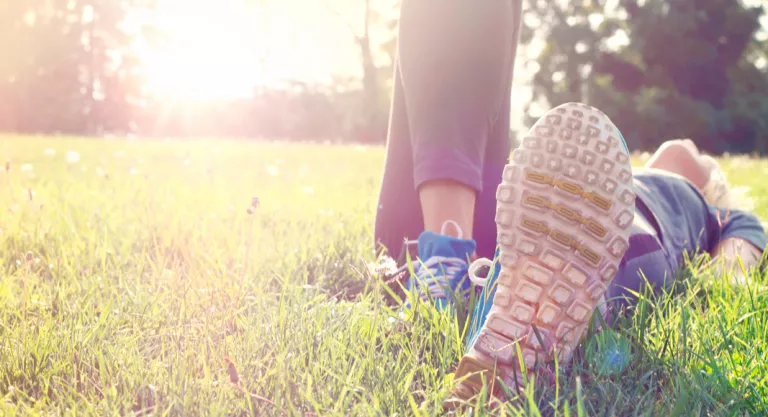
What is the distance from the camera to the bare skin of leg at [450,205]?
5.09ft

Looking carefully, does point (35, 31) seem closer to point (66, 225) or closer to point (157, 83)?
point (157, 83)

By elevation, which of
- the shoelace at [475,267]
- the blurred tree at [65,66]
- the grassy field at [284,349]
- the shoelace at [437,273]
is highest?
the blurred tree at [65,66]

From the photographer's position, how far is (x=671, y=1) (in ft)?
75.5

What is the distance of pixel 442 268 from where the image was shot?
54.1 inches

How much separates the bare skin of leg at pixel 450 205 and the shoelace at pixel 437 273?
0.38 feet

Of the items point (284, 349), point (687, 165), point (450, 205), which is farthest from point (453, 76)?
point (687, 165)

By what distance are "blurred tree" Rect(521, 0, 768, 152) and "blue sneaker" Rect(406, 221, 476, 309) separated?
20883mm

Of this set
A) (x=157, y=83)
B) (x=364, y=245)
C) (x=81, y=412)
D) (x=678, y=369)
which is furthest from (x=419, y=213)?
(x=157, y=83)

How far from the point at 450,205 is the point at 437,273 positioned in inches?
7.8

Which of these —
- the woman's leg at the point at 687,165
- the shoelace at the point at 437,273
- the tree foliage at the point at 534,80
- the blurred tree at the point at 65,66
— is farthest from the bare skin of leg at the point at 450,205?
the blurred tree at the point at 65,66

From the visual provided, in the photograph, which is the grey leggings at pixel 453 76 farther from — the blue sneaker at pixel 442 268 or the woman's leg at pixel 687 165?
the woman's leg at pixel 687 165

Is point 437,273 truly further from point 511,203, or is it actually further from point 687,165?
point 687,165

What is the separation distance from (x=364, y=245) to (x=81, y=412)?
130cm

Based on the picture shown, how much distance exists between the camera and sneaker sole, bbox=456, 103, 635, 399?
1.01 metres
